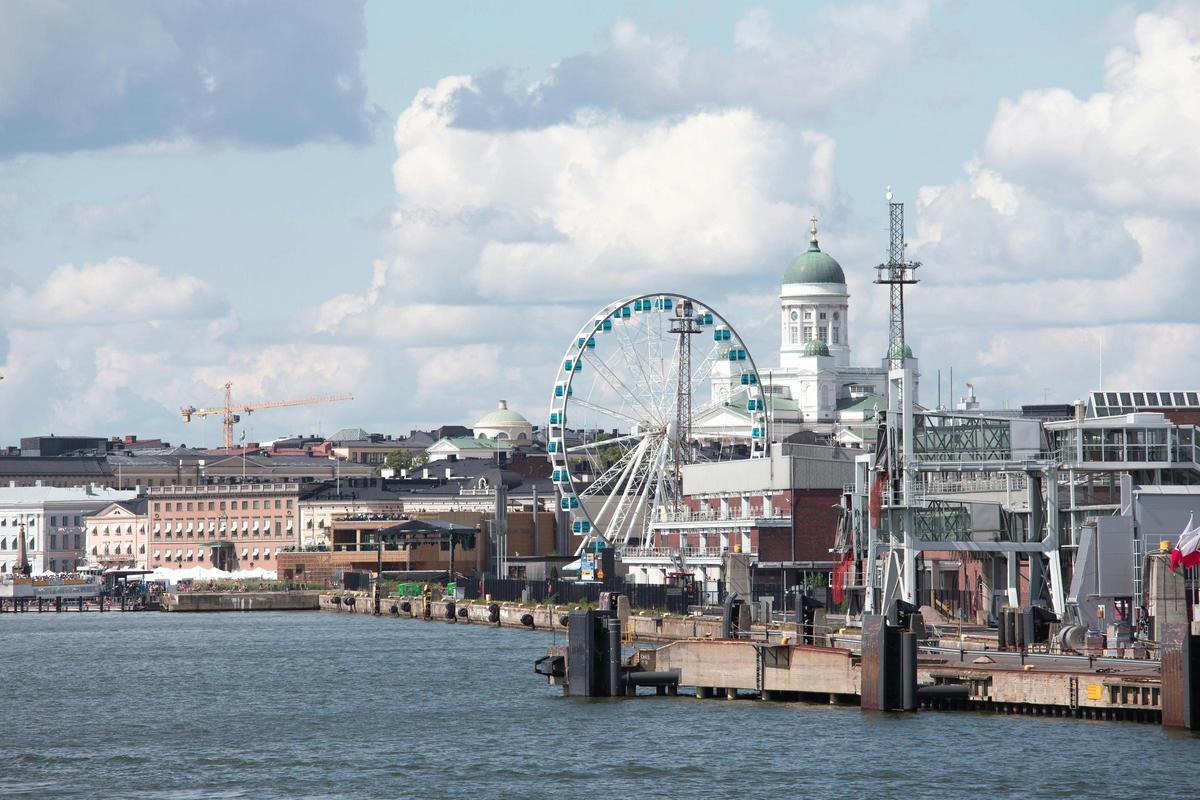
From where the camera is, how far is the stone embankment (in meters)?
102

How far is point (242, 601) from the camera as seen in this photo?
561 feet

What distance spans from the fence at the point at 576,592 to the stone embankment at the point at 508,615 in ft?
4.51

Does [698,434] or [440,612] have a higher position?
[698,434]

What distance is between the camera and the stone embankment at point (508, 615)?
102062mm

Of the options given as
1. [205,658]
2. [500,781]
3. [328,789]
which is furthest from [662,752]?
[205,658]

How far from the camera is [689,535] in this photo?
136 metres

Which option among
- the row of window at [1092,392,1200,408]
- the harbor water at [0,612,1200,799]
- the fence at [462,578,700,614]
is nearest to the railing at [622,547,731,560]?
the fence at [462,578,700,614]

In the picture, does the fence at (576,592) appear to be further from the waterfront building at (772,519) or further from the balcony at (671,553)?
the waterfront building at (772,519)

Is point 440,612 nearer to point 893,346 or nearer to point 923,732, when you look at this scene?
point 893,346

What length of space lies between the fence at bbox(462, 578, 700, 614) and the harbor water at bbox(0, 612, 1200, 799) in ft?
74.2

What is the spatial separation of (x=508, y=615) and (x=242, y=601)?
142 feet

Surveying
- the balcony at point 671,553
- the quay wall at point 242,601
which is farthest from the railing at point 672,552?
the quay wall at point 242,601

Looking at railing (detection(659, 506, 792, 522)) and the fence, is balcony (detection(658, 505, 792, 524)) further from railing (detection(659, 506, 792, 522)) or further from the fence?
the fence

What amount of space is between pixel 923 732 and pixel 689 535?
242 ft
